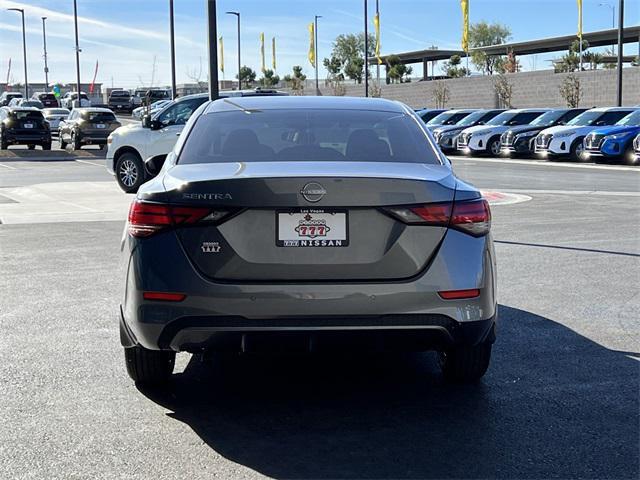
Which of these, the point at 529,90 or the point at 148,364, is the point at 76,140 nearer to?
the point at 148,364

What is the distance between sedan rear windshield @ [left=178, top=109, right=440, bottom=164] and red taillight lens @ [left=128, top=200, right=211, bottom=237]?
643 mm

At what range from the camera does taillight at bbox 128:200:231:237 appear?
14.2 ft

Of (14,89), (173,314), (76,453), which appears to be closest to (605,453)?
(173,314)

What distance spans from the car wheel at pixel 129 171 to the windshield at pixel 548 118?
17.0 m

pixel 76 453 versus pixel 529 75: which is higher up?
pixel 529 75

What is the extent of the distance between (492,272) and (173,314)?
159cm

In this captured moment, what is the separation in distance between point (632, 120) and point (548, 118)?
5000mm

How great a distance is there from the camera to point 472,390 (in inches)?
201

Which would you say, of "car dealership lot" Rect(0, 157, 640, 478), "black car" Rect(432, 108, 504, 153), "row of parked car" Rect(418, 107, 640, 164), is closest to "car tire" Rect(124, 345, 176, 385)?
"car dealership lot" Rect(0, 157, 640, 478)

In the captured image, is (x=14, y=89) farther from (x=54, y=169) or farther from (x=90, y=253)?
(x=90, y=253)

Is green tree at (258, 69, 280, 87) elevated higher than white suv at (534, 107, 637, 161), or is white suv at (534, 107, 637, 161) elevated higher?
green tree at (258, 69, 280, 87)

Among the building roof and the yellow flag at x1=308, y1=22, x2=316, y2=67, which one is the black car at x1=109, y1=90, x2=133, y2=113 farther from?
the building roof

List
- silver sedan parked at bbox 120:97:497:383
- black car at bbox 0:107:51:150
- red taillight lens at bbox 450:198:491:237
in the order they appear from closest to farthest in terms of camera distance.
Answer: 1. silver sedan parked at bbox 120:97:497:383
2. red taillight lens at bbox 450:198:491:237
3. black car at bbox 0:107:51:150

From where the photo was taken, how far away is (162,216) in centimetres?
441
